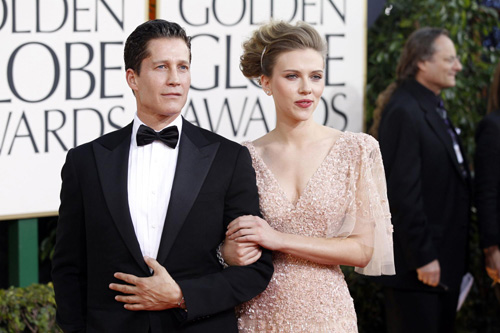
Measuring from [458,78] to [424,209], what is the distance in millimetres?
1590

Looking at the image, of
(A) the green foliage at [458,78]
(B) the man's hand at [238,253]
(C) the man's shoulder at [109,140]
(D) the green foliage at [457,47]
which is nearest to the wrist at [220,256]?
(B) the man's hand at [238,253]

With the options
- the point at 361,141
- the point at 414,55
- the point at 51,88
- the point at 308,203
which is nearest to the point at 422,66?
the point at 414,55

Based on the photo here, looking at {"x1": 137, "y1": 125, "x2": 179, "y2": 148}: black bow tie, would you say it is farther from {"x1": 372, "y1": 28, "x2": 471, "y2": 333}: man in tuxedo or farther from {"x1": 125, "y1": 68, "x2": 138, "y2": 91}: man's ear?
{"x1": 372, "y1": 28, "x2": 471, "y2": 333}: man in tuxedo

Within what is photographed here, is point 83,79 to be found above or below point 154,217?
above

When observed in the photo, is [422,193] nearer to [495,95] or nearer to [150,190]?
[495,95]

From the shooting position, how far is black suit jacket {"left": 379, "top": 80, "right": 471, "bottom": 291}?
3.99 meters

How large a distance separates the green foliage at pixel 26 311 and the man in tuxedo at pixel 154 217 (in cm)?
150

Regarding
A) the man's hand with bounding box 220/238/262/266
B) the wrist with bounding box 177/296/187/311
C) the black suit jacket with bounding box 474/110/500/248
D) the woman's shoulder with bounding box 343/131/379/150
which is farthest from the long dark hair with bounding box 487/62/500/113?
the wrist with bounding box 177/296/187/311

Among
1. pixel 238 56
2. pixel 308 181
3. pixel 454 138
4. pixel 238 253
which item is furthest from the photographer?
pixel 238 56

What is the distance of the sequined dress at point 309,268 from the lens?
276 centimetres

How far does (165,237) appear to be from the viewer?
2.38 metres

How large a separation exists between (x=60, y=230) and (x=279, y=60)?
36.9 inches

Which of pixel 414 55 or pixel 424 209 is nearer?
pixel 424 209

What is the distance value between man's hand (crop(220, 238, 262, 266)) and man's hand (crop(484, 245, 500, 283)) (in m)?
2.15
